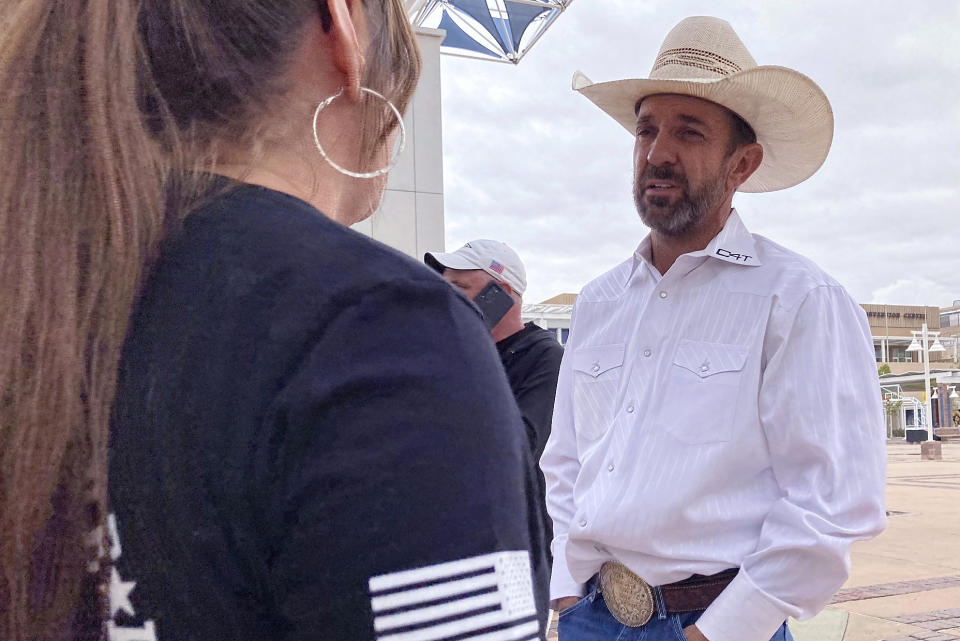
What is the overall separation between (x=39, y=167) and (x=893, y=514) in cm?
1095

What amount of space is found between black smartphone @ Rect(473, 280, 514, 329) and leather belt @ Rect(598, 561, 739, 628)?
1456mm

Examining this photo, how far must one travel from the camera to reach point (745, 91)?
244 cm

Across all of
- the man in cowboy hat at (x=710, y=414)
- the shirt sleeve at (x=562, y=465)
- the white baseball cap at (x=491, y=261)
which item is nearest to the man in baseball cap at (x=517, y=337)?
the white baseball cap at (x=491, y=261)

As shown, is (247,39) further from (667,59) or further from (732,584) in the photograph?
(667,59)

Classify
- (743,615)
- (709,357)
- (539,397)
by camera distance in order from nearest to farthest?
(743,615)
(709,357)
(539,397)

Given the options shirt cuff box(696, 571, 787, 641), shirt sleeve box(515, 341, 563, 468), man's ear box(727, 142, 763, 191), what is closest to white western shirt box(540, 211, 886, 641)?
shirt cuff box(696, 571, 787, 641)

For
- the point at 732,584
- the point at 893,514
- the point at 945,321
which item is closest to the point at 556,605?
the point at 732,584

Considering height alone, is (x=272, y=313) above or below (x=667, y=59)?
below

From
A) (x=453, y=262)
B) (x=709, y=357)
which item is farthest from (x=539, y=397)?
(x=709, y=357)

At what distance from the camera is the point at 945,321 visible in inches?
3410

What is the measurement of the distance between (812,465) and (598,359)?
0.68 meters

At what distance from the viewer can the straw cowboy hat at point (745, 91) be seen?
241 centimetres

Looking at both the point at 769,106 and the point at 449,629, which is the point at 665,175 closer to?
the point at 769,106

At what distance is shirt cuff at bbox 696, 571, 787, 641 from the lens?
1.83m
